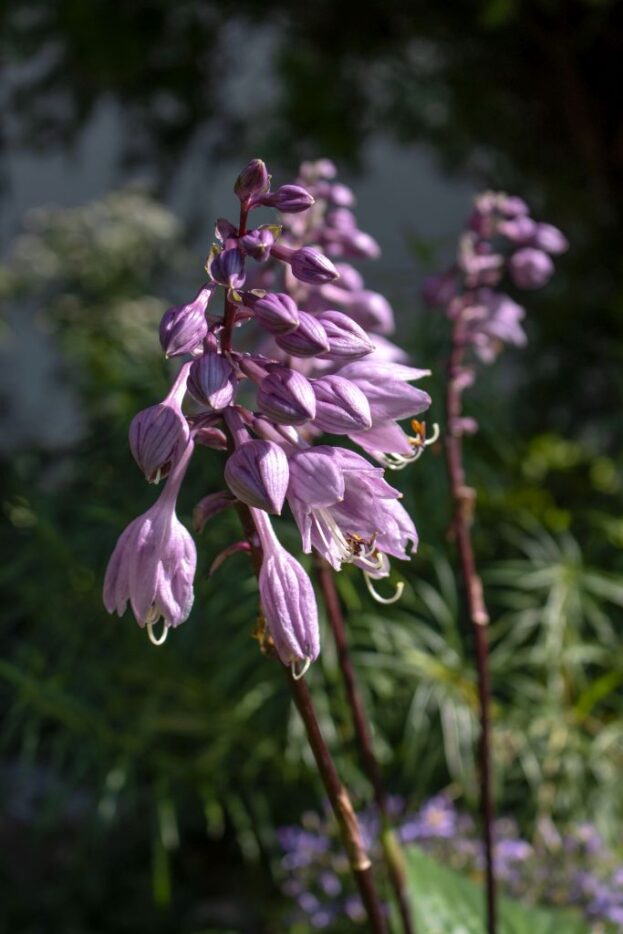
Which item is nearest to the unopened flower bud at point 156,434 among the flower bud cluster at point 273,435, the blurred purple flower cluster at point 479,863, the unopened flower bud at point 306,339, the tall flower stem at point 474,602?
the flower bud cluster at point 273,435

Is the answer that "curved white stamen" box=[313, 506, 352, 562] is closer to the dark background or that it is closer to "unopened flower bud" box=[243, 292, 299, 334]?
"unopened flower bud" box=[243, 292, 299, 334]

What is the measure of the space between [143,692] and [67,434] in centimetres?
120

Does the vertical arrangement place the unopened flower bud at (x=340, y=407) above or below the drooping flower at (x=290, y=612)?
above

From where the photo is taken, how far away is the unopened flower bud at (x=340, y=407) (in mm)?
884

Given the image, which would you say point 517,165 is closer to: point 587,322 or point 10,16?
point 587,322

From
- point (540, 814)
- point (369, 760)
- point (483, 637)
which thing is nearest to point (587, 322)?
point (540, 814)

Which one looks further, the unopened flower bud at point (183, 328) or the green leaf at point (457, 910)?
the green leaf at point (457, 910)

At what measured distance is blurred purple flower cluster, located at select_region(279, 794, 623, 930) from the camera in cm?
188

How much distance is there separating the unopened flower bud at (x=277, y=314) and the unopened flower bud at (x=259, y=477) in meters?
0.09

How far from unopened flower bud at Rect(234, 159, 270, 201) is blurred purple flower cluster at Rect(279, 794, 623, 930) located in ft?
4.26

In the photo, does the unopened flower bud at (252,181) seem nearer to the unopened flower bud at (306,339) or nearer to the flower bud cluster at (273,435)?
the flower bud cluster at (273,435)

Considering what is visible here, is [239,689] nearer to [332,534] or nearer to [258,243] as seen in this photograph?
[332,534]

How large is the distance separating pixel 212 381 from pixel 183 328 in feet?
0.15

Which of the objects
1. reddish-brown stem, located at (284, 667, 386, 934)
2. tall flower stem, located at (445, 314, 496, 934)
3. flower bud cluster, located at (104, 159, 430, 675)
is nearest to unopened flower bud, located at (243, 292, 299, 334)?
flower bud cluster, located at (104, 159, 430, 675)
